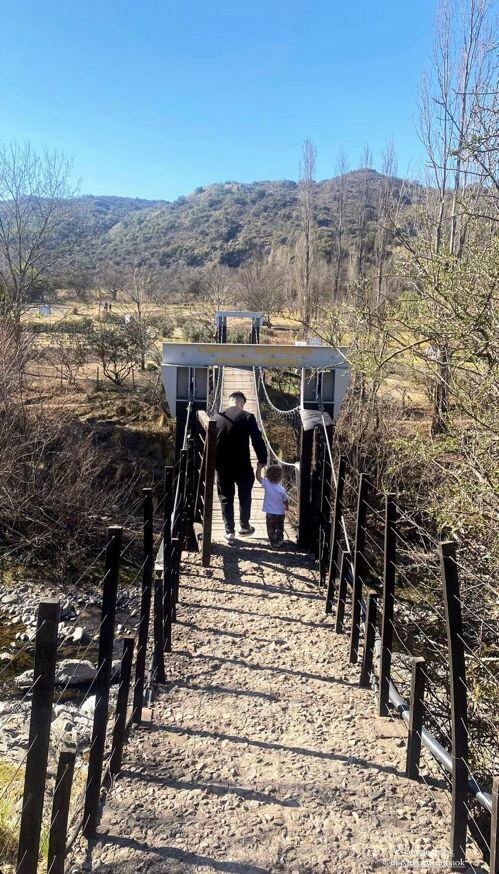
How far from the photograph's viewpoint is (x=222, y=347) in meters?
8.89

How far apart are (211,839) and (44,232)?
20204mm

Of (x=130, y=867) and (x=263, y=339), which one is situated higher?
(x=263, y=339)

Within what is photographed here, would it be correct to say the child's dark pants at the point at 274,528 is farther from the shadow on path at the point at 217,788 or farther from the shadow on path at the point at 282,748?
the shadow on path at the point at 217,788

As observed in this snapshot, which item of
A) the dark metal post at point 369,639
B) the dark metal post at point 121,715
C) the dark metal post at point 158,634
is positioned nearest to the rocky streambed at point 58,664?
the dark metal post at point 158,634

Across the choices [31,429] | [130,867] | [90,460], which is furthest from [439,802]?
[31,429]

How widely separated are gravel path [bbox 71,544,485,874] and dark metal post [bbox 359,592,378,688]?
3.5 inches

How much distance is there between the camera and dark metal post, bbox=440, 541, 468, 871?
231 cm

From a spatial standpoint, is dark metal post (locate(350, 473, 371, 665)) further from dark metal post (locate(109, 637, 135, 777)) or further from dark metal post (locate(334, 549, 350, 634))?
dark metal post (locate(109, 637, 135, 777))

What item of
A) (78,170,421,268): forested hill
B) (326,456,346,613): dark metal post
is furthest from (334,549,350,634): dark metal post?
(78,170,421,268): forested hill

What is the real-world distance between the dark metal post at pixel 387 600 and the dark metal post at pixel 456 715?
3.01 ft

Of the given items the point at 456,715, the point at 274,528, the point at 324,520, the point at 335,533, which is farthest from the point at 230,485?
the point at 456,715

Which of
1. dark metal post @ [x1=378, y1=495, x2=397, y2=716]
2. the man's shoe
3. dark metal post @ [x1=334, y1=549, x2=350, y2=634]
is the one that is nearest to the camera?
dark metal post @ [x1=378, y1=495, x2=397, y2=716]

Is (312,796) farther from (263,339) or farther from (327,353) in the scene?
(263,339)

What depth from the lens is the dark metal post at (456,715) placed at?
7.59 feet
